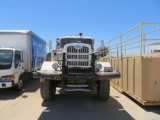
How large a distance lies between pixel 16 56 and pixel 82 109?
4972 mm

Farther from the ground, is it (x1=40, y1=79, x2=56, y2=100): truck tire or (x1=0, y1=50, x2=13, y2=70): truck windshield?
(x1=0, y1=50, x2=13, y2=70): truck windshield

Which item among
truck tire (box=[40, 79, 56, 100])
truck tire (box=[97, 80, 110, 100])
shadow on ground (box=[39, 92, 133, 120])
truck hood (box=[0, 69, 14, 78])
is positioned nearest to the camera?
shadow on ground (box=[39, 92, 133, 120])

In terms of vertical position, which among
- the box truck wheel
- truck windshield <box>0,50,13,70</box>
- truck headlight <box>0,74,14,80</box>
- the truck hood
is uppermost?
truck windshield <box>0,50,13,70</box>

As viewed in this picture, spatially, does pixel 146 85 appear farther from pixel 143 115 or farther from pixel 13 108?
pixel 13 108

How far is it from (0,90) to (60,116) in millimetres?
5967

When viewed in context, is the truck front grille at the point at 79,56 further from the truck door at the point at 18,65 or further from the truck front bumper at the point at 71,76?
the truck door at the point at 18,65

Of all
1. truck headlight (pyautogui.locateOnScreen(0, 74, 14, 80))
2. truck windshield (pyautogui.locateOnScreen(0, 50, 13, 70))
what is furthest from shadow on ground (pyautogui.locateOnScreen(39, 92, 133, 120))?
truck windshield (pyautogui.locateOnScreen(0, 50, 13, 70))

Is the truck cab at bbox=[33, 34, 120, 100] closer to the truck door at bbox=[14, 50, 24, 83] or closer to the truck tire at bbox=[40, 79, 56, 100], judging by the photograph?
the truck tire at bbox=[40, 79, 56, 100]

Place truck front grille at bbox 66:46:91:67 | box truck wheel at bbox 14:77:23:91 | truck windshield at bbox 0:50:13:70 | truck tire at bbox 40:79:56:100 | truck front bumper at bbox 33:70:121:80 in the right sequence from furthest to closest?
box truck wheel at bbox 14:77:23:91, truck windshield at bbox 0:50:13:70, truck tire at bbox 40:79:56:100, truck front grille at bbox 66:46:91:67, truck front bumper at bbox 33:70:121:80

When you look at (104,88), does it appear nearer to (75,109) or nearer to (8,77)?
(75,109)

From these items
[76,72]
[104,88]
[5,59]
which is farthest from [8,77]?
[104,88]

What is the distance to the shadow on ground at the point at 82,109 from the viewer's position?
5.88 meters

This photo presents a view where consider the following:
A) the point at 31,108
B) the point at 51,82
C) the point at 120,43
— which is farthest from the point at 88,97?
the point at 120,43

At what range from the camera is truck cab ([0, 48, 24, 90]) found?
9.16 metres
